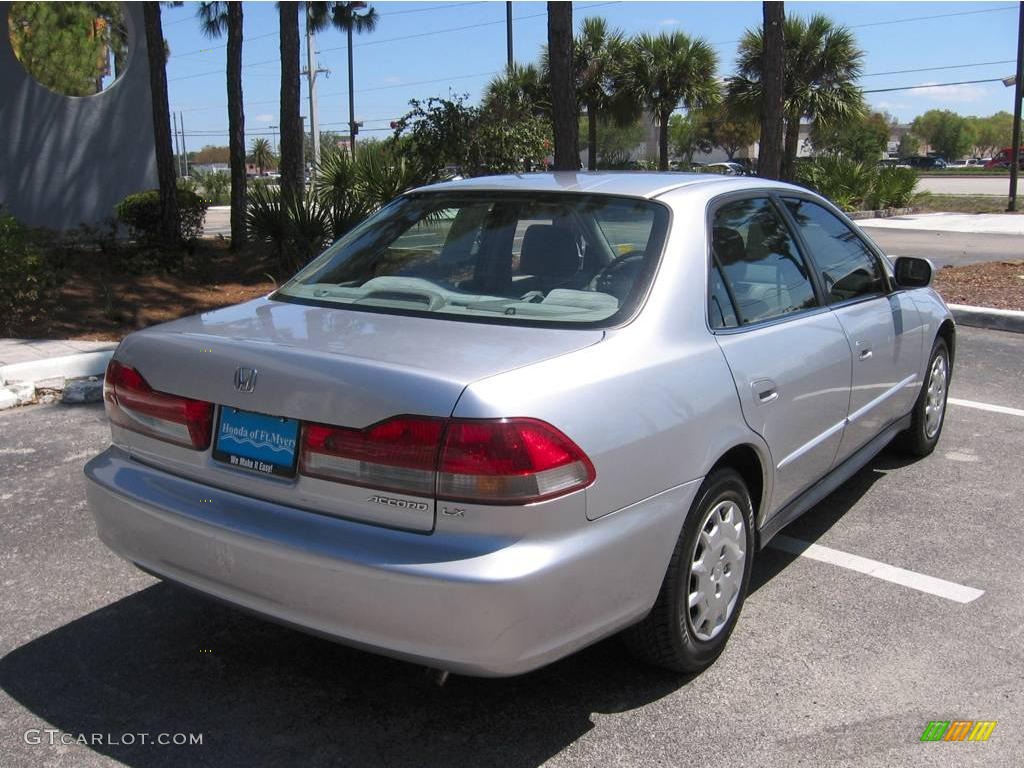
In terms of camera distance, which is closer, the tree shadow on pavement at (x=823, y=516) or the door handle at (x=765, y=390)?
the door handle at (x=765, y=390)

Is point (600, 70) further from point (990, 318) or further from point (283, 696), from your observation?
point (283, 696)

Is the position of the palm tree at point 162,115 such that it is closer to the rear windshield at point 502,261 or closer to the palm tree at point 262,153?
the rear windshield at point 502,261

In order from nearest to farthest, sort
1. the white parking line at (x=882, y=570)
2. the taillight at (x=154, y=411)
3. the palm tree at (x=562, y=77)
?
the taillight at (x=154, y=411) → the white parking line at (x=882, y=570) → the palm tree at (x=562, y=77)

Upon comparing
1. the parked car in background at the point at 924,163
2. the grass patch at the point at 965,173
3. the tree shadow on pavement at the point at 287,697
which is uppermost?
the parked car in background at the point at 924,163

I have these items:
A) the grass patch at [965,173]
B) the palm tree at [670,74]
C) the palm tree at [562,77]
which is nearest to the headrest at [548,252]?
the palm tree at [562,77]

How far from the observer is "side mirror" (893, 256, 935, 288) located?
16.2 feet

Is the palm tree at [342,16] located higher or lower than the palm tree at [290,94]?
higher

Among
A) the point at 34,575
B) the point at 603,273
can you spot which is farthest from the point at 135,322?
the point at 603,273

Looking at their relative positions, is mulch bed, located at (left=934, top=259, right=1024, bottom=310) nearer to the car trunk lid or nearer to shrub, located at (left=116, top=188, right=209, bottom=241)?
the car trunk lid

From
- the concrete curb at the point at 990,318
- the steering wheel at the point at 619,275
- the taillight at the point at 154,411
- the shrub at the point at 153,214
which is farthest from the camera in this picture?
the shrub at the point at 153,214

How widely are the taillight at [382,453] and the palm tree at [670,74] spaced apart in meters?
34.1

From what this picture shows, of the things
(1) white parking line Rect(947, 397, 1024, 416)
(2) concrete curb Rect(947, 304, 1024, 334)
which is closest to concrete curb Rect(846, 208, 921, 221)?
(2) concrete curb Rect(947, 304, 1024, 334)

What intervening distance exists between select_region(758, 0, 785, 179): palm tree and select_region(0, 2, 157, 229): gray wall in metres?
10.0

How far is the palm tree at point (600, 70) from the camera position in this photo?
3681 centimetres
